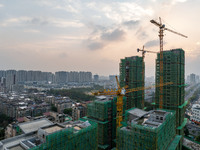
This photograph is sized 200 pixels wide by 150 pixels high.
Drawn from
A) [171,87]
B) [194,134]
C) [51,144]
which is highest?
[171,87]

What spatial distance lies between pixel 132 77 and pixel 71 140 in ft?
93.6

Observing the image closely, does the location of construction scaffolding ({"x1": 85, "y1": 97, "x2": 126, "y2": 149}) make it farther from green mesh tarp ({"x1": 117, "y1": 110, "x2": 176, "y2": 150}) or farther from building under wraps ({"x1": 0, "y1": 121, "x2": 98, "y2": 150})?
green mesh tarp ({"x1": 117, "y1": 110, "x2": 176, "y2": 150})

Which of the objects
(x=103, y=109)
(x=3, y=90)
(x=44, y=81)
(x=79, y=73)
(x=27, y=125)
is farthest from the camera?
(x=79, y=73)

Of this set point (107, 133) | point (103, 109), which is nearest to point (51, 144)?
point (103, 109)

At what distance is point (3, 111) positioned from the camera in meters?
43.1

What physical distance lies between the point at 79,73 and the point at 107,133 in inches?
4564

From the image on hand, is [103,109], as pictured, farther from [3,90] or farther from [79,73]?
[79,73]

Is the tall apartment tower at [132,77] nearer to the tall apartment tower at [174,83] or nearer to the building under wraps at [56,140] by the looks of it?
the tall apartment tower at [174,83]

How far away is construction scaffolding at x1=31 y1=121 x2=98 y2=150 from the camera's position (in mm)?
12405

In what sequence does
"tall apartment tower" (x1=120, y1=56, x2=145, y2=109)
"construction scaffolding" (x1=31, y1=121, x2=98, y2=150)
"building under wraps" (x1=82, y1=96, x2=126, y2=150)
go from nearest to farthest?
"construction scaffolding" (x1=31, y1=121, x2=98, y2=150)
"building under wraps" (x1=82, y1=96, x2=126, y2=150)
"tall apartment tower" (x1=120, y1=56, x2=145, y2=109)

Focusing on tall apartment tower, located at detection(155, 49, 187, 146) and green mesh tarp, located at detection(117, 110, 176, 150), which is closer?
green mesh tarp, located at detection(117, 110, 176, 150)

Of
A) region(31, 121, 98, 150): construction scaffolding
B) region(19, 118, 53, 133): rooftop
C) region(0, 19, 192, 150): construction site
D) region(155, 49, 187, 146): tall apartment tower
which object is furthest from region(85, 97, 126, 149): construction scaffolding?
region(155, 49, 187, 146): tall apartment tower

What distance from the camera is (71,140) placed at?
46.5 ft

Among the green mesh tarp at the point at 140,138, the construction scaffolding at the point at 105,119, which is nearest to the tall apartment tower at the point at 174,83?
the construction scaffolding at the point at 105,119
